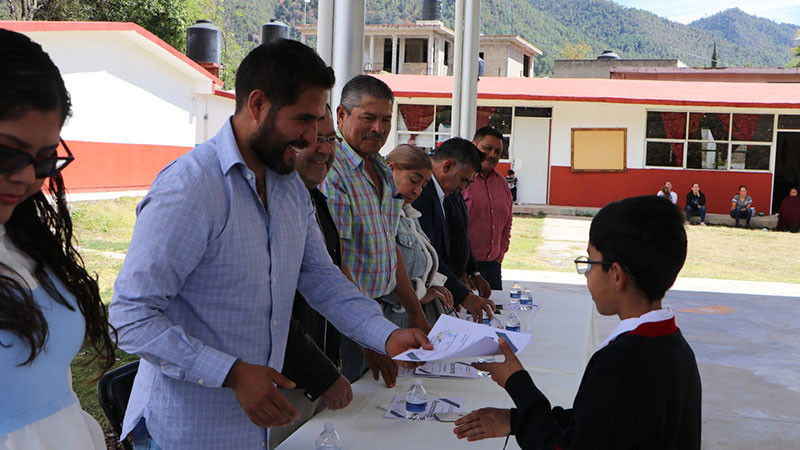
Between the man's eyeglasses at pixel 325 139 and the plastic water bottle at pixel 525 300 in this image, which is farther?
the plastic water bottle at pixel 525 300

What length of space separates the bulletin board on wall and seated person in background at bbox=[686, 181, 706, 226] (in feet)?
5.51

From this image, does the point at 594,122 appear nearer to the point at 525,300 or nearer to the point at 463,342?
the point at 525,300

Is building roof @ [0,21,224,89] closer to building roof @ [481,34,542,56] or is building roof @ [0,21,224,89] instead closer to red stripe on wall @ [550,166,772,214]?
red stripe on wall @ [550,166,772,214]

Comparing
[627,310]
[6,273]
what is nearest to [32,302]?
[6,273]

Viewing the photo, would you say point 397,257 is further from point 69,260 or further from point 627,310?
point 69,260

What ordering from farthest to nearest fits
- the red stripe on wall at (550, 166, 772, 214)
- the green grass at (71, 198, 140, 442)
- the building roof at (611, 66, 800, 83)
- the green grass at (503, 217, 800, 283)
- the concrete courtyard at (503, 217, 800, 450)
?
1. the building roof at (611, 66, 800, 83)
2. the red stripe on wall at (550, 166, 772, 214)
3. the green grass at (503, 217, 800, 283)
4. the green grass at (71, 198, 140, 442)
5. the concrete courtyard at (503, 217, 800, 450)

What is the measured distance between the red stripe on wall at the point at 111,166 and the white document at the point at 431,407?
12.0 m

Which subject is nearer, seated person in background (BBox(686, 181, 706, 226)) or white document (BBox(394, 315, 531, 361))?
white document (BBox(394, 315, 531, 361))

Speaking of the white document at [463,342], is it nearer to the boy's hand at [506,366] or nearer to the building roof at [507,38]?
the boy's hand at [506,366]

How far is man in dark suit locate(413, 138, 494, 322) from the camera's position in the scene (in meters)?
3.58

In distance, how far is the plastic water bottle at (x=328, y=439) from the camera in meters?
1.93

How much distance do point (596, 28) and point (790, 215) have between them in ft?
410

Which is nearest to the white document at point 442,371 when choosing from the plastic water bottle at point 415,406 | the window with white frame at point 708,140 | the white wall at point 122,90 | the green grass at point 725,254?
the plastic water bottle at point 415,406

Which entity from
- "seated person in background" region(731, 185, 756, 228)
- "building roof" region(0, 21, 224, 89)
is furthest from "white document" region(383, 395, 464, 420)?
"seated person in background" region(731, 185, 756, 228)
